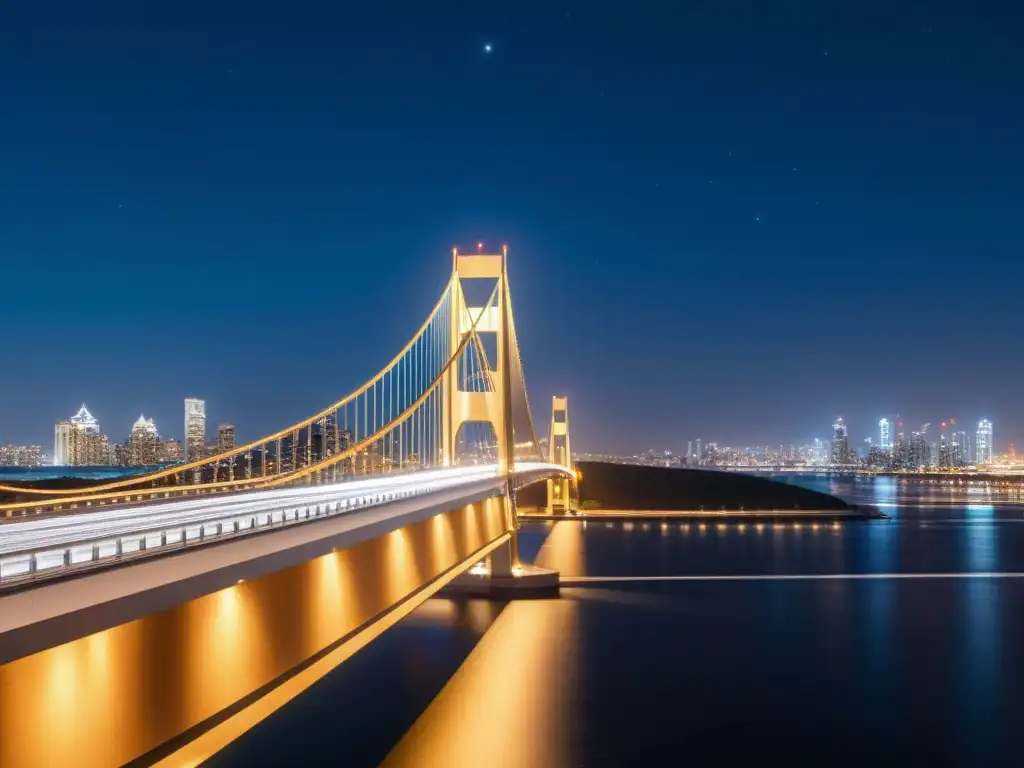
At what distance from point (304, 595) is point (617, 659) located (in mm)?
15879

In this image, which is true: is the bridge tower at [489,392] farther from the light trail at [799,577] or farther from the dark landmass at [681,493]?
the dark landmass at [681,493]

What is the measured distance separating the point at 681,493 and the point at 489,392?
2251 inches

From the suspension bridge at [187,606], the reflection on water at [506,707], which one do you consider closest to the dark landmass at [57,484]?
the reflection on water at [506,707]

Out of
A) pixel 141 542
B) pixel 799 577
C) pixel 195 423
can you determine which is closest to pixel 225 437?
pixel 195 423

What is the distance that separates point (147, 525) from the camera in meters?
13.1

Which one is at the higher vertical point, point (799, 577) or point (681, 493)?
point (681, 493)

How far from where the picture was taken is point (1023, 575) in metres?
43.9

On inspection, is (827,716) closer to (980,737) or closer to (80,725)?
(980,737)

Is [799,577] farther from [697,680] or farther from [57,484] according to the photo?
[57,484]

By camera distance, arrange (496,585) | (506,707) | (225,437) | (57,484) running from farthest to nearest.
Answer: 1. (57,484)
2. (225,437)
3. (496,585)
4. (506,707)

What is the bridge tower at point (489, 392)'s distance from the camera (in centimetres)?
2969

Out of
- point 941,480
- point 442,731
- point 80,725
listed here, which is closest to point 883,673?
point 442,731

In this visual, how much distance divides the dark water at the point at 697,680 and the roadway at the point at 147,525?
153 inches

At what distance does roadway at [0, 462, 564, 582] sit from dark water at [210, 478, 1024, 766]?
3.89 m
